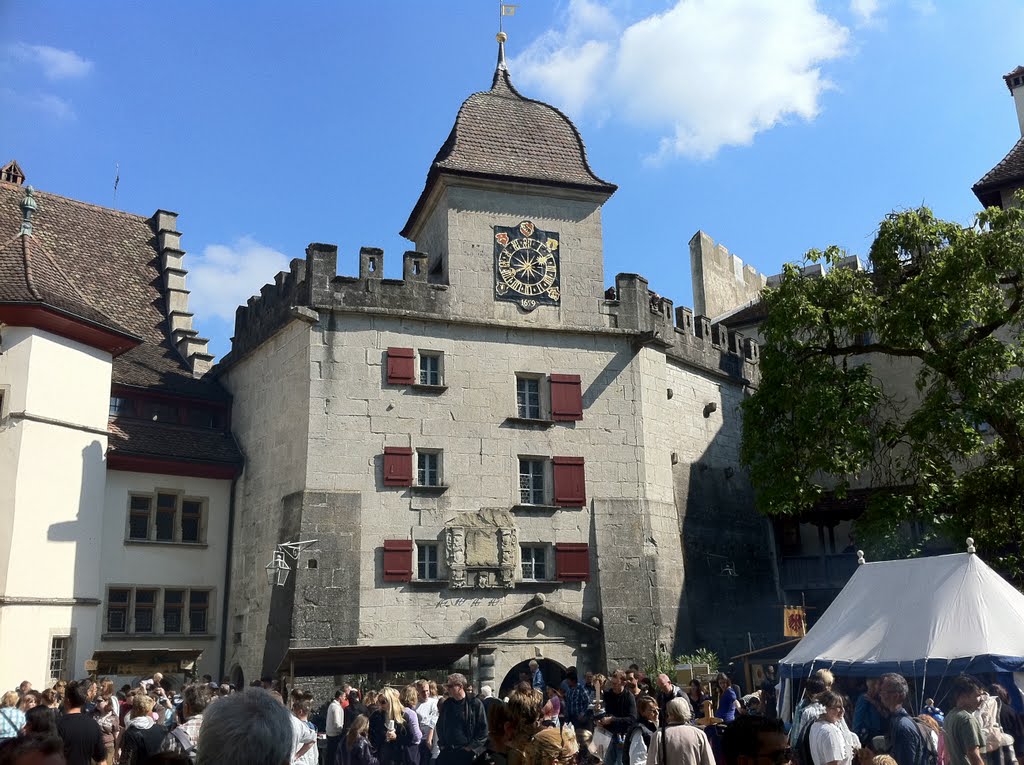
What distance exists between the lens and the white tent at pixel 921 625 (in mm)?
10242

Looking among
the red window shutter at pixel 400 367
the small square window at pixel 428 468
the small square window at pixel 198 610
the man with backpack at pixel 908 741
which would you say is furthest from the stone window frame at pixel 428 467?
the man with backpack at pixel 908 741

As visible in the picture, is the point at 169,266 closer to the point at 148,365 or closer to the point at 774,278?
the point at 148,365

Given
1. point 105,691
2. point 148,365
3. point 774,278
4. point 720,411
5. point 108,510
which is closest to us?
point 105,691

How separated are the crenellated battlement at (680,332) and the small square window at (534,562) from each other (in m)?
5.90

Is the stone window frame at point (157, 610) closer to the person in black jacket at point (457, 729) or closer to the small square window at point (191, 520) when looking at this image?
the small square window at point (191, 520)

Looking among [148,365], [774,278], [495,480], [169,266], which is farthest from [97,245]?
[774,278]

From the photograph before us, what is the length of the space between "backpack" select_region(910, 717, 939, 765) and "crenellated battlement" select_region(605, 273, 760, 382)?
1719 centimetres

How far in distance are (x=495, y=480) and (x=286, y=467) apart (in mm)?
4764

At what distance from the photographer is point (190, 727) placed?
8.73m

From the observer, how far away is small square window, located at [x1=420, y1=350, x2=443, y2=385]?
2428 cm

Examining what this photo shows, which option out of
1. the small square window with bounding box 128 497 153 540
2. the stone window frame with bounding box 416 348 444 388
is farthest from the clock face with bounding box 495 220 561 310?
the small square window with bounding box 128 497 153 540

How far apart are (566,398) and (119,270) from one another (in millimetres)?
14272

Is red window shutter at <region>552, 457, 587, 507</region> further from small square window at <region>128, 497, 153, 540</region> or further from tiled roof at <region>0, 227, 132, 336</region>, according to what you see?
tiled roof at <region>0, 227, 132, 336</region>

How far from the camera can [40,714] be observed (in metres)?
6.37
